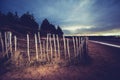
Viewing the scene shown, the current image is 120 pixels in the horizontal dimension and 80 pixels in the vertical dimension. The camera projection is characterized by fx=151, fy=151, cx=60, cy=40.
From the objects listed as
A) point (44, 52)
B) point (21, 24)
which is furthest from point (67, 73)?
point (21, 24)

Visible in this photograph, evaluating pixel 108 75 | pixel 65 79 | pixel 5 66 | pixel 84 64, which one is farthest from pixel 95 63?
pixel 5 66

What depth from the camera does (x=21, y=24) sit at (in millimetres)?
32562

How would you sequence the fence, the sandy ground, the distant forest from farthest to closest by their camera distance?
the distant forest → the fence → the sandy ground

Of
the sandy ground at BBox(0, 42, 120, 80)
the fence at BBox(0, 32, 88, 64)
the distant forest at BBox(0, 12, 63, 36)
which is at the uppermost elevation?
the distant forest at BBox(0, 12, 63, 36)

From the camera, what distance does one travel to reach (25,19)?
1617 inches

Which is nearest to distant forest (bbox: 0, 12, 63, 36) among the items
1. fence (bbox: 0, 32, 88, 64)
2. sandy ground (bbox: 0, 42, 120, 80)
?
fence (bbox: 0, 32, 88, 64)

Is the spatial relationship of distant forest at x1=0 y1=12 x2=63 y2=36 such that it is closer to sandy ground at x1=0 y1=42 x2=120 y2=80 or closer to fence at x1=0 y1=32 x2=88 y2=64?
fence at x1=0 y1=32 x2=88 y2=64

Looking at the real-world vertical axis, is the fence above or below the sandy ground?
above

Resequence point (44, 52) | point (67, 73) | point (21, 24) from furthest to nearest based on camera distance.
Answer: point (21, 24), point (44, 52), point (67, 73)

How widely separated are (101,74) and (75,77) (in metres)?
1.29

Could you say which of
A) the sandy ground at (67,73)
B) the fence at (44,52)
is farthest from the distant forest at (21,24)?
the sandy ground at (67,73)

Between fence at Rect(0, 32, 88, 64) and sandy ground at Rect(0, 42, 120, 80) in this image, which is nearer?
sandy ground at Rect(0, 42, 120, 80)

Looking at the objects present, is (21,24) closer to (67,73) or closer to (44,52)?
(44,52)

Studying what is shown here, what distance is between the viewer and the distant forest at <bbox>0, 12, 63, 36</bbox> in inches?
791
